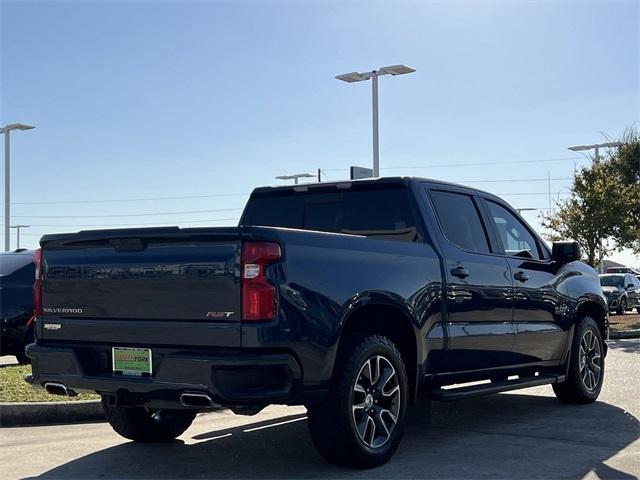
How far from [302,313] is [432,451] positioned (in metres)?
1.78

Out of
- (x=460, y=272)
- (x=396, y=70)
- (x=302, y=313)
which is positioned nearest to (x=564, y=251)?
(x=460, y=272)

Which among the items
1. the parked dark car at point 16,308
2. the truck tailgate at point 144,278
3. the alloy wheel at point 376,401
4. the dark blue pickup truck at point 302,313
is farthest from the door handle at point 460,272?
the parked dark car at point 16,308

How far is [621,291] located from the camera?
2923 cm

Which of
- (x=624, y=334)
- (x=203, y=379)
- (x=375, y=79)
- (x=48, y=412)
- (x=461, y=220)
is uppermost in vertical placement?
(x=375, y=79)

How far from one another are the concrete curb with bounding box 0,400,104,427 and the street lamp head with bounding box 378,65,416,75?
1394 cm

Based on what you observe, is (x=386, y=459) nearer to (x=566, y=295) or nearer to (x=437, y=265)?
(x=437, y=265)

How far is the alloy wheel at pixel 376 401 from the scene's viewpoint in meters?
5.73

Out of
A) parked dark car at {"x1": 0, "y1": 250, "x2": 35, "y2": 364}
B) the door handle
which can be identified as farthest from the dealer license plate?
parked dark car at {"x1": 0, "y1": 250, "x2": 35, "y2": 364}

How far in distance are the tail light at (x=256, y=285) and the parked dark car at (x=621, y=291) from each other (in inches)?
977

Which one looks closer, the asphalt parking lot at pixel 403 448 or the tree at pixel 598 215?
the asphalt parking lot at pixel 403 448

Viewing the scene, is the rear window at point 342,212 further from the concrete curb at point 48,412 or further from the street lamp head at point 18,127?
the street lamp head at point 18,127

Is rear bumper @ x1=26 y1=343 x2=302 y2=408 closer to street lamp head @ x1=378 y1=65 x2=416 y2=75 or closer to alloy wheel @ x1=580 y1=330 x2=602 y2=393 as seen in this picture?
alloy wheel @ x1=580 y1=330 x2=602 y2=393

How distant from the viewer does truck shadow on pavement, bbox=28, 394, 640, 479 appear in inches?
226

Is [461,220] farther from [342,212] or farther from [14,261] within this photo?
[14,261]
